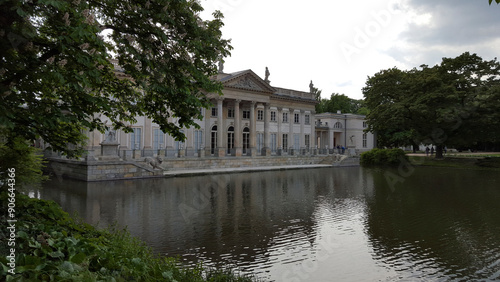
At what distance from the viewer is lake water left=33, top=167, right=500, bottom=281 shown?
721 cm

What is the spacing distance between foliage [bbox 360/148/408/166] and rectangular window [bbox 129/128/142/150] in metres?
25.8

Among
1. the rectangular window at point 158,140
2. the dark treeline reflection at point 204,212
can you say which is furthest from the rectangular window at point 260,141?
the dark treeline reflection at point 204,212

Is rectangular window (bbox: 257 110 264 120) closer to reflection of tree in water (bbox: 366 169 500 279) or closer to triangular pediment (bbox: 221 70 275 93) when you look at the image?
triangular pediment (bbox: 221 70 275 93)

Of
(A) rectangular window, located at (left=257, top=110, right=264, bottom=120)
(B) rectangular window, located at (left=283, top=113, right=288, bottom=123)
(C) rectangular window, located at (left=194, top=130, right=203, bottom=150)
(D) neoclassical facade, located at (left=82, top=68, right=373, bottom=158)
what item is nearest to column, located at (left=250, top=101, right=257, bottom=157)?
(D) neoclassical facade, located at (left=82, top=68, right=373, bottom=158)

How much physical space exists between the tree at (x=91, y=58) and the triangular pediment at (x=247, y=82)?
2832cm

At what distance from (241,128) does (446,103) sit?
21.8 m

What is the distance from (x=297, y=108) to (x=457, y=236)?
37285 millimetres

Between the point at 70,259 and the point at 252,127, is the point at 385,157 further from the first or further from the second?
the point at 70,259

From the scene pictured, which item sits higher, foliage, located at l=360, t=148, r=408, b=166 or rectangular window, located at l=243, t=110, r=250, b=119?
rectangular window, located at l=243, t=110, r=250, b=119

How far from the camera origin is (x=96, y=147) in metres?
30.0

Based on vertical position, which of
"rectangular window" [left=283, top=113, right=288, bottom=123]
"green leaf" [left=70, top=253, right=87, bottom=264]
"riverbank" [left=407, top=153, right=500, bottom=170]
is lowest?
"riverbank" [left=407, top=153, right=500, bottom=170]

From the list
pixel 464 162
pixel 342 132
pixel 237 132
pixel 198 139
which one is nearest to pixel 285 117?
pixel 237 132

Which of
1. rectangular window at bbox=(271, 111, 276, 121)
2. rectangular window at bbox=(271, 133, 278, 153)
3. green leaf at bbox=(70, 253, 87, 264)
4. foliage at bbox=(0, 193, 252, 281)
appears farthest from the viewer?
rectangular window at bbox=(271, 133, 278, 153)

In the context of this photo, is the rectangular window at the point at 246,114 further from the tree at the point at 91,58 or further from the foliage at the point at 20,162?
the tree at the point at 91,58
